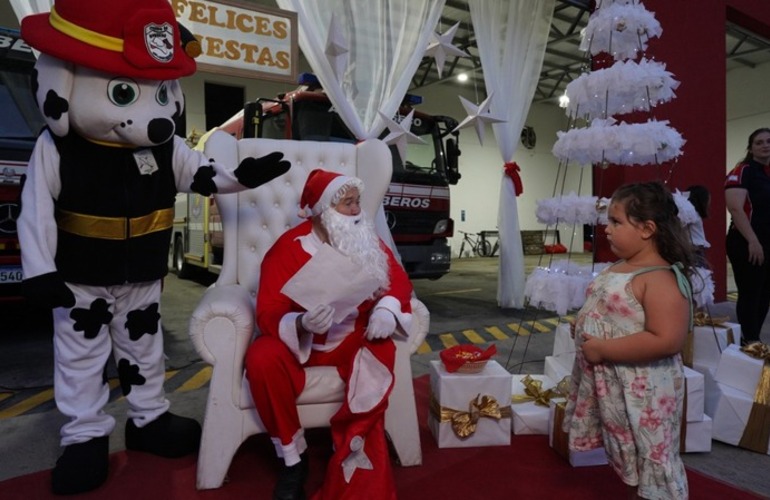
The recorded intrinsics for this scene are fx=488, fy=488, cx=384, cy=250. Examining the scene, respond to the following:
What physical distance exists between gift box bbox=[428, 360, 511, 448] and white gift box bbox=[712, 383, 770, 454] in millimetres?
998

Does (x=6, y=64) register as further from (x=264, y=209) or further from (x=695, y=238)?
(x=695, y=238)

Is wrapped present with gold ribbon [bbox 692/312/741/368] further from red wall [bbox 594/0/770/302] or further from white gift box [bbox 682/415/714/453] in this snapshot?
Answer: red wall [bbox 594/0/770/302]

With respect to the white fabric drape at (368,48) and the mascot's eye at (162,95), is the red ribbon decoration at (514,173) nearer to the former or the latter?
A: the white fabric drape at (368,48)

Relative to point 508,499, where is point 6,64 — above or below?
above

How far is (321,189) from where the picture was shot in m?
1.94

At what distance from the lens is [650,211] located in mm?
1448

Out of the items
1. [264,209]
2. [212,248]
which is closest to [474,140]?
[212,248]

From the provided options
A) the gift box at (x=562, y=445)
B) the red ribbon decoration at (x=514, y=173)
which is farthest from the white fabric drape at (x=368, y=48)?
the gift box at (x=562, y=445)

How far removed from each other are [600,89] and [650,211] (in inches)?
64.0

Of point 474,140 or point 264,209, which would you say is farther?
point 474,140

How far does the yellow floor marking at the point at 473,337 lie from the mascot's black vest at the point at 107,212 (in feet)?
9.37

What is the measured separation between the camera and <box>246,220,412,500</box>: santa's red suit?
1672mm

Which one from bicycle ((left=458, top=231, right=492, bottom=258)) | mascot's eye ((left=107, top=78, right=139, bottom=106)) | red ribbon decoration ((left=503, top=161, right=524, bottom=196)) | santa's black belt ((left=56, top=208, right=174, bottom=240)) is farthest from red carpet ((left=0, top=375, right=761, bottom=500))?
bicycle ((left=458, top=231, right=492, bottom=258))

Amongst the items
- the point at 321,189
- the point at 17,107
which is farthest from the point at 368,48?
the point at 17,107
